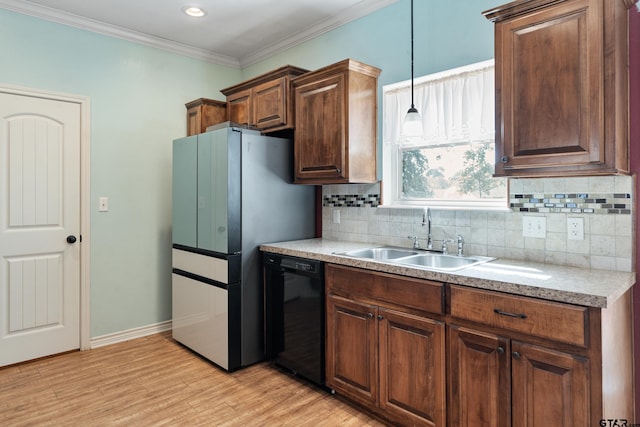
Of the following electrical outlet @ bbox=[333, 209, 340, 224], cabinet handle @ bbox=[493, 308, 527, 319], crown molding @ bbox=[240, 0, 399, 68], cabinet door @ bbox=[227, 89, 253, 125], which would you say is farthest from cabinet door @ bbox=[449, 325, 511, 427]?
cabinet door @ bbox=[227, 89, 253, 125]

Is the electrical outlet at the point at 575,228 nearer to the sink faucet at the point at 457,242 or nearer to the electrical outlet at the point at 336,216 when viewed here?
the sink faucet at the point at 457,242

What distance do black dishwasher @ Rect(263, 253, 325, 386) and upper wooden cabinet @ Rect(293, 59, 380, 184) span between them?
2.31 feet

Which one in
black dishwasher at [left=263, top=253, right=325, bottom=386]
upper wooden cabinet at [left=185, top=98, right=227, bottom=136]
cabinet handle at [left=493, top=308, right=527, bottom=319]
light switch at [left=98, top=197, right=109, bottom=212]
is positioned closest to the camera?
cabinet handle at [left=493, top=308, right=527, bottom=319]

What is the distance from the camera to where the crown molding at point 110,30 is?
10.0 ft

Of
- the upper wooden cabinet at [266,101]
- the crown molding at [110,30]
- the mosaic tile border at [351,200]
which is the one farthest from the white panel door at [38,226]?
the mosaic tile border at [351,200]

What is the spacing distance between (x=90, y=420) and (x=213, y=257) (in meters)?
1.24

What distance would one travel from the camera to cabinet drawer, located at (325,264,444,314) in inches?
77.0

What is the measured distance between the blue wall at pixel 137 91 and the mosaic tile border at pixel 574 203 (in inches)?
40.3

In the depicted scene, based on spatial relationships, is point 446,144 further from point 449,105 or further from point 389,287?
point 389,287

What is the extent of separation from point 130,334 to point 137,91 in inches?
88.3

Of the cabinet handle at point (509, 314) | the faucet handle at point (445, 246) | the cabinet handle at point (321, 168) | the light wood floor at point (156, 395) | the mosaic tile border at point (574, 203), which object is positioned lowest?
the light wood floor at point (156, 395)

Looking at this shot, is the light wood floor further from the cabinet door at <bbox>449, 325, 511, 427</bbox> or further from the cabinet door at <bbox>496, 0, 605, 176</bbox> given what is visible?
the cabinet door at <bbox>496, 0, 605, 176</bbox>

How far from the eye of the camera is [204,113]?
375cm

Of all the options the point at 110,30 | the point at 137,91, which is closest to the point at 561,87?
the point at 137,91
